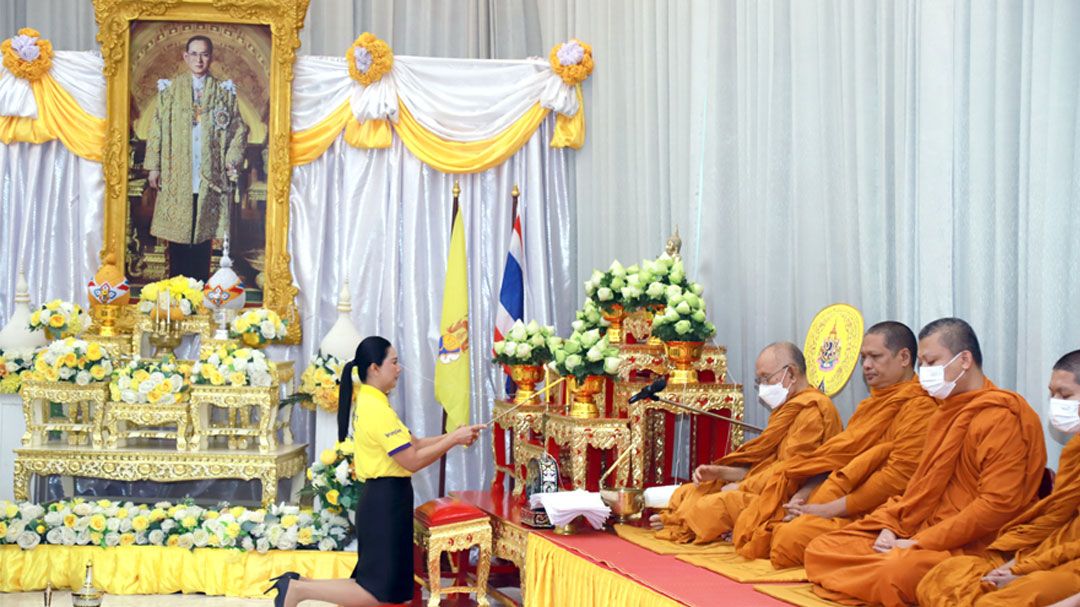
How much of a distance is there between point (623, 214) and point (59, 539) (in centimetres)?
399

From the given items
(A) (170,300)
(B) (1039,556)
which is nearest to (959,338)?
(B) (1039,556)

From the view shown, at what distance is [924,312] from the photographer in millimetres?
5277

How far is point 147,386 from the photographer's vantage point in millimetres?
7551

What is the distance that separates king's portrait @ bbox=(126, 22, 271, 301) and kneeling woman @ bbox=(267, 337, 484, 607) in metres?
3.63

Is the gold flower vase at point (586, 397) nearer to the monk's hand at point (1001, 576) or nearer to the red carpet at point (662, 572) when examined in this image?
the red carpet at point (662, 572)

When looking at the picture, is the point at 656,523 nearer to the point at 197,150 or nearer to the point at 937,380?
the point at 937,380

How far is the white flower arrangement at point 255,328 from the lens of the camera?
810 cm

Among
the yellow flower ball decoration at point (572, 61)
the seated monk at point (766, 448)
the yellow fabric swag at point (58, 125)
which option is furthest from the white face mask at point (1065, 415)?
the yellow fabric swag at point (58, 125)

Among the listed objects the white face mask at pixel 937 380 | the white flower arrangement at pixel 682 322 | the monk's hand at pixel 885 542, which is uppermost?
the white flower arrangement at pixel 682 322

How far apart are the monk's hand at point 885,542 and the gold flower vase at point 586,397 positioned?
2086 mm

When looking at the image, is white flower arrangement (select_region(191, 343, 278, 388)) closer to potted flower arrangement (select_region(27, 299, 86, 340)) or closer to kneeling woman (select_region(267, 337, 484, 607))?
potted flower arrangement (select_region(27, 299, 86, 340))

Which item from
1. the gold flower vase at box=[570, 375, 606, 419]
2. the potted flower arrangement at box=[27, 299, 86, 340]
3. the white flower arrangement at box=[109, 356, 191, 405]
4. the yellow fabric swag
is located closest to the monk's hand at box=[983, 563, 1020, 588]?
the gold flower vase at box=[570, 375, 606, 419]

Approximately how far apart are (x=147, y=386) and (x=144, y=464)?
458 mm

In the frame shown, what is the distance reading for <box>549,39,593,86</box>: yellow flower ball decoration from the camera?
29.0 ft
